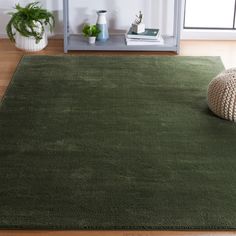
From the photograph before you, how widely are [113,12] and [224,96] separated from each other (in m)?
1.62

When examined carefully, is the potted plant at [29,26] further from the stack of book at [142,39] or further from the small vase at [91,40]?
the stack of book at [142,39]

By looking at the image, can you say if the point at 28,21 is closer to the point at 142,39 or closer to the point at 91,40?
the point at 91,40

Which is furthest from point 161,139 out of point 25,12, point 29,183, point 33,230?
point 25,12

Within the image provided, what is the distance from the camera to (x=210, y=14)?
177 inches

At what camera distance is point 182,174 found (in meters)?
2.51

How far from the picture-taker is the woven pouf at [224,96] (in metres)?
2.91

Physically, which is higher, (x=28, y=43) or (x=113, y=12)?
(x=113, y=12)

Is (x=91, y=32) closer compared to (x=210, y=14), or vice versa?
(x=91, y=32)

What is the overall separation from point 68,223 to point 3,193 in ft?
1.13

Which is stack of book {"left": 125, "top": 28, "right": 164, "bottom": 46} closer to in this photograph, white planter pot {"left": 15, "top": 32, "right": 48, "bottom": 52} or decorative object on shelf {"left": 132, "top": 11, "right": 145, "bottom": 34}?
decorative object on shelf {"left": 132, "top": 11, "right": 145, "bottom": 34}

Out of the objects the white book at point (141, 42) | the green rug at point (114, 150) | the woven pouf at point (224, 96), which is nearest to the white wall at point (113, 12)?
the white book at point (141, 42)

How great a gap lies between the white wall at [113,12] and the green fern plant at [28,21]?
0.26 m

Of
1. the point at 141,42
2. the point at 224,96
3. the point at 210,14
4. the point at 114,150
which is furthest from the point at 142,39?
the point at 114,150

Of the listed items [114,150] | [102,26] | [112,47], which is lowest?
[114,150]
